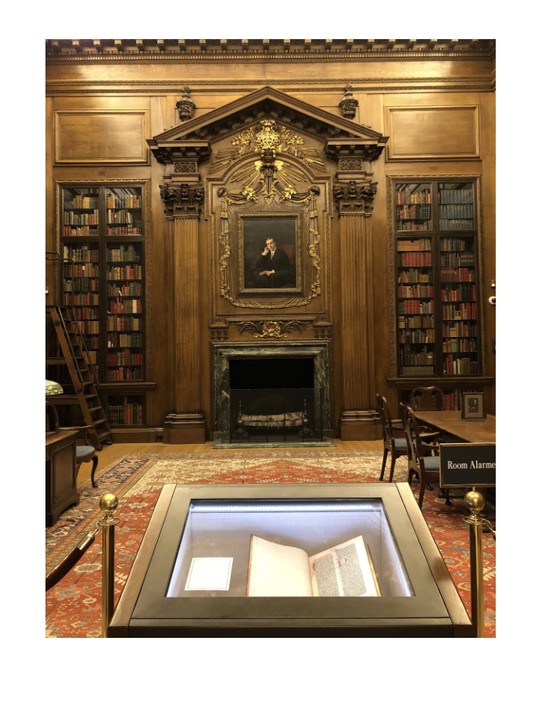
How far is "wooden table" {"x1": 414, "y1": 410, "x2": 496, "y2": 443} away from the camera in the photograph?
412 centimetres

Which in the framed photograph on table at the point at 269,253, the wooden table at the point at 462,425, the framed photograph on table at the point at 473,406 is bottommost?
the wooden table at the point at 462,425

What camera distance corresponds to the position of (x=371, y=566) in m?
1.47

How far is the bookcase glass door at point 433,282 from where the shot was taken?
823 cm

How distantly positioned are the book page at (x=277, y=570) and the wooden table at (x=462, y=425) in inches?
109

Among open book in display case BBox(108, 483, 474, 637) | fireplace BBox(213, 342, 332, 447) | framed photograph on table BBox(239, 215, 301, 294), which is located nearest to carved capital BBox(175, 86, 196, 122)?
framed photograph on table BBox(239, 215, 301, 294)

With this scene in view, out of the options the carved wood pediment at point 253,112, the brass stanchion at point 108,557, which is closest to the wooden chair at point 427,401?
the carved wood pediment at point 253,112

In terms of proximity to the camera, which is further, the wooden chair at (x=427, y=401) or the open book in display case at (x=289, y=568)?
the wooden chair at (x=427, y=401)

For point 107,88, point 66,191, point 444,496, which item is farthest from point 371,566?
point 107,88

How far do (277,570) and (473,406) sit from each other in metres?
4.26

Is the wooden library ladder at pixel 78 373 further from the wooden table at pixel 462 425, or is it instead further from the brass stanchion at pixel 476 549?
the brass stanchion at pixel 476 549

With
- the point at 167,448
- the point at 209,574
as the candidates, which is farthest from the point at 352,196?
the point at 209,574

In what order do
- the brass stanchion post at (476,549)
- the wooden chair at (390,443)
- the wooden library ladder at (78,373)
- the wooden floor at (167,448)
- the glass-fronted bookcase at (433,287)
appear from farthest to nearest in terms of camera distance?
the glass-fronted bookcase at (433,287) → the wooden library ladder at (78,373) → the wooden floor at (167,448) → the wooden chair at (390,443) → the brass stanchion post at (476,549)

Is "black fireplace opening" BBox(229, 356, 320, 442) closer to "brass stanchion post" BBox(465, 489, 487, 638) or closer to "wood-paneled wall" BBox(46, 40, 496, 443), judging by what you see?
"wood-paneled wall" BBox(46, 40, 496, 443)

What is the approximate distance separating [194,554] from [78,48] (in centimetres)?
904
